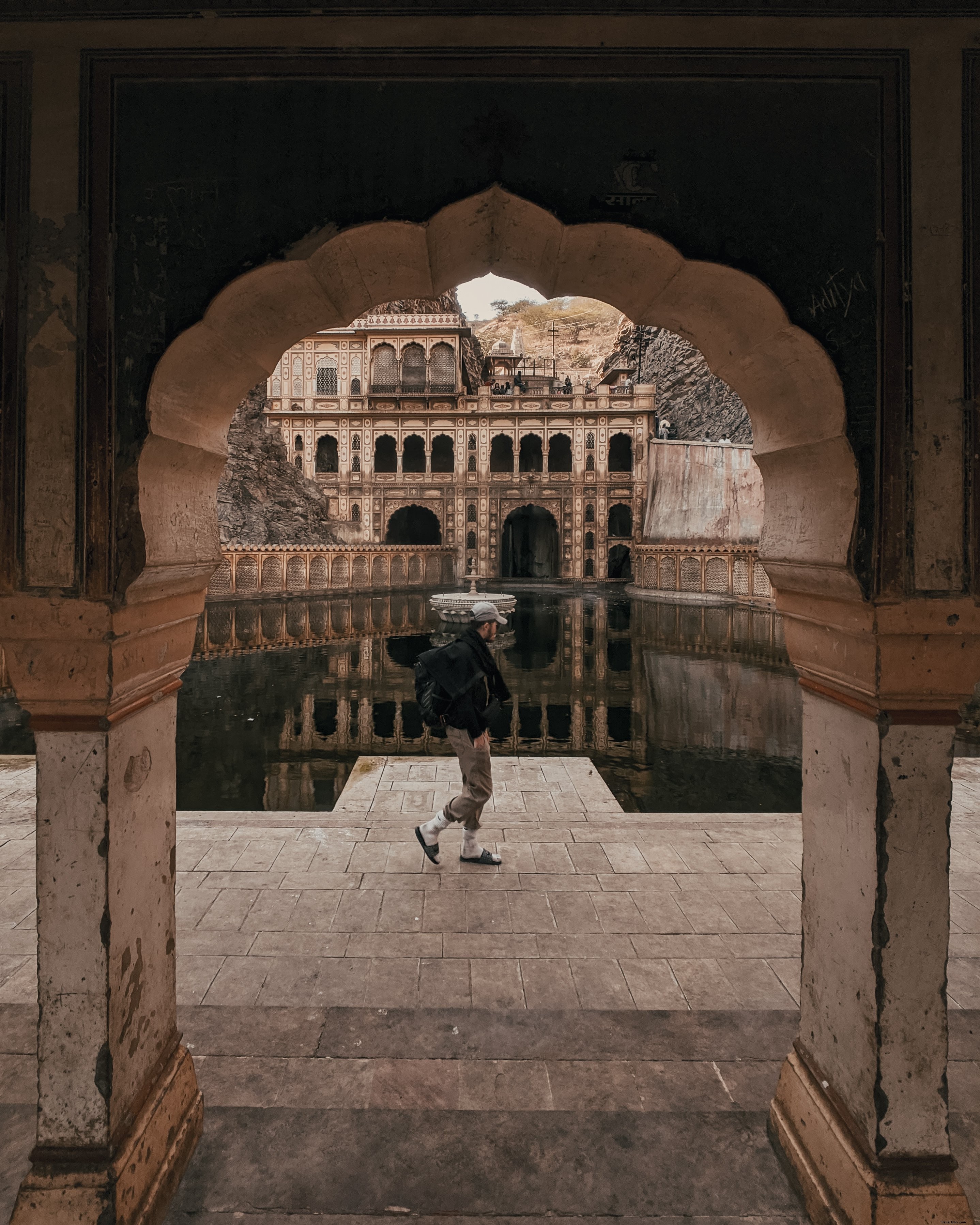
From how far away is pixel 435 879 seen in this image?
409 cm

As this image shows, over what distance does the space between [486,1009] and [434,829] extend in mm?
1411

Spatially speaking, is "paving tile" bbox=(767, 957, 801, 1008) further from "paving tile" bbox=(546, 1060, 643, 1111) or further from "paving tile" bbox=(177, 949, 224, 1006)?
"paving tile" bbox=(177, 949, 224, 1006)

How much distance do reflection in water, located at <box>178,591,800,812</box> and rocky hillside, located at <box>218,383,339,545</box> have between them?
36.7 ft

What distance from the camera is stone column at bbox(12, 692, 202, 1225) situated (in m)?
1.92

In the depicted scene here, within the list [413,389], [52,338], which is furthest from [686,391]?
[52,338]

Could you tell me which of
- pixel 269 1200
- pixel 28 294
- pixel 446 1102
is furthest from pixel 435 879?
pixel 28 294

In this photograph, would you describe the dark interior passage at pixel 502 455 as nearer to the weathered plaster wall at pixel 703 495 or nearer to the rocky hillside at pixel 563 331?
the weathered plaster wall at pixel 703 495

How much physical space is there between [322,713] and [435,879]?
21.2 feet

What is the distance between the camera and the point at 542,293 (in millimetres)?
2533

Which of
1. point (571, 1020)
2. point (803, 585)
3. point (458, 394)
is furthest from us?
point (458, 394)

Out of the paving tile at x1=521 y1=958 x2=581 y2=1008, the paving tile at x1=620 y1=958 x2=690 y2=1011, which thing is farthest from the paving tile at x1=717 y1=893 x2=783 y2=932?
the paving tile at x1=521 y1=958 x2=581 y2=1008

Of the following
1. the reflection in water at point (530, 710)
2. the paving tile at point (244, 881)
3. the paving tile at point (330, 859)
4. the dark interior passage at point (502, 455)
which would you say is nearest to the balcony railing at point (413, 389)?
the dark interior passage at point (502, 455)

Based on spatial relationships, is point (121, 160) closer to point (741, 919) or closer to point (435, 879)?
point (435, 879)

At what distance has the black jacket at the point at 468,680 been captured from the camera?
4.02 meters
